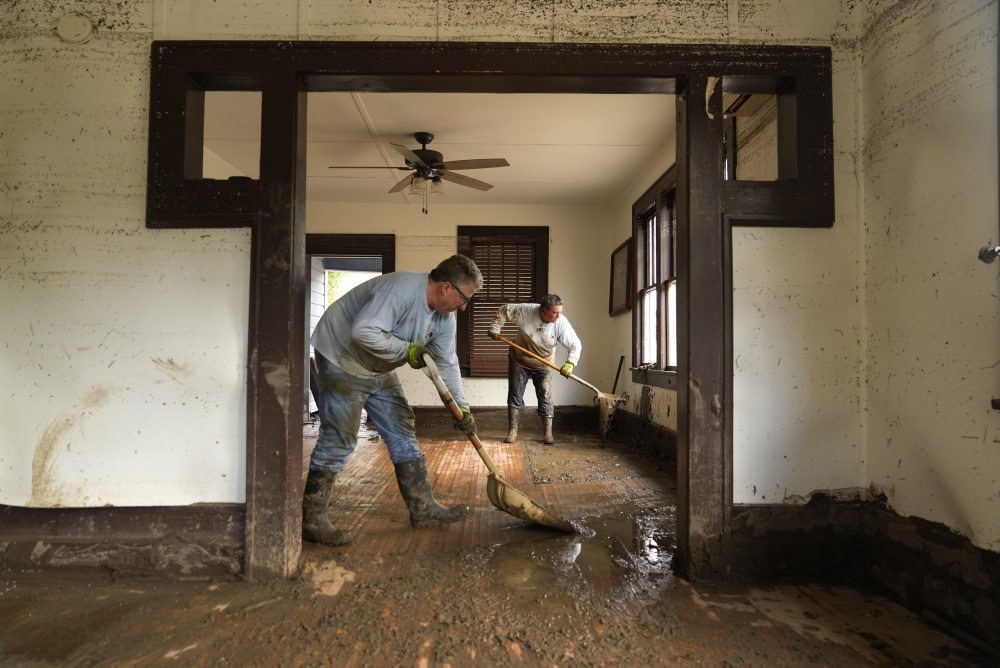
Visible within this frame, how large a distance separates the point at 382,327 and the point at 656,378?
334 cm

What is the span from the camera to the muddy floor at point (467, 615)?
1692 mm

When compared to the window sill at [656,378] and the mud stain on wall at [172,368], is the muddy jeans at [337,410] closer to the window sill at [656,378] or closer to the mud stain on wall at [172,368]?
the mud stain on wall at [172,368]

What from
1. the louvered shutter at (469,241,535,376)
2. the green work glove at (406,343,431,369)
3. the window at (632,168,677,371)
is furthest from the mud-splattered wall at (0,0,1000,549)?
the louvered shutter at (469,241,535,376)

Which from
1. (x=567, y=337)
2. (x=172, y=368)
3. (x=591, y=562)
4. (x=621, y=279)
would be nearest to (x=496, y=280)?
(x=621, y=279)

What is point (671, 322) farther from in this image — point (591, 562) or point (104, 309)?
point (104, 309)

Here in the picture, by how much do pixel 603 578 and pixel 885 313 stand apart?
152 cm

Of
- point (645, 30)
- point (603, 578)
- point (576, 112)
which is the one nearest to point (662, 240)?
point (576, 112)

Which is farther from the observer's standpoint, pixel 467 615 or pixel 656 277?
pixel 656 277

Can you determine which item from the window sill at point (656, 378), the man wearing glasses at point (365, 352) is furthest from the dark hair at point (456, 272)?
the window sill at point (656, 378)

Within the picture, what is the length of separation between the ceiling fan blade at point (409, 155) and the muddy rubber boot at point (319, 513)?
8.63 feet

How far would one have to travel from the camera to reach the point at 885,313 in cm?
214

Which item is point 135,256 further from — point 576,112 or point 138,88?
point 576,112

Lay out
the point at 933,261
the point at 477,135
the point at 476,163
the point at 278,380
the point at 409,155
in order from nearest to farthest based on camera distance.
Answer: the point at 933,261 < the point at 278,380 < the point at 409,155 < the point at 476,163 < the point at 477,135

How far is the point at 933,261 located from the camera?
6.25 feet
